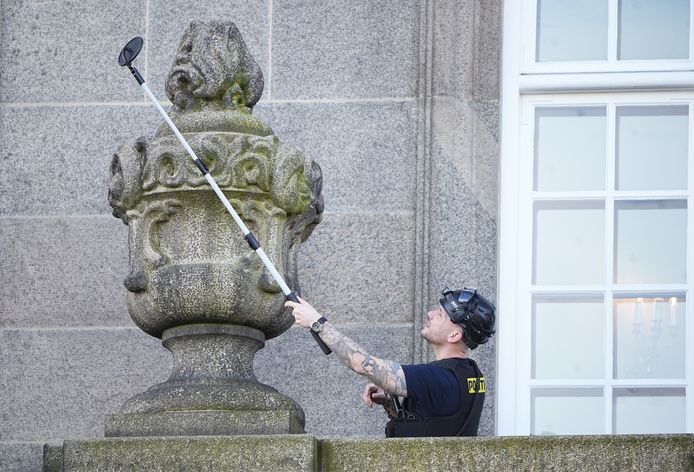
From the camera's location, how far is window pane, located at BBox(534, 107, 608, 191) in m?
9.60

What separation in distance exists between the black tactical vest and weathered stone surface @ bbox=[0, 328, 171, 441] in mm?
2288

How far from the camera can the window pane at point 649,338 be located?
30.5ft

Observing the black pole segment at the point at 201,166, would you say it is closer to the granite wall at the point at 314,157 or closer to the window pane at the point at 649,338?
the granite wall at the point at 314,157

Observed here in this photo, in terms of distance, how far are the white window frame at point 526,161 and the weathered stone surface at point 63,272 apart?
1778 mm

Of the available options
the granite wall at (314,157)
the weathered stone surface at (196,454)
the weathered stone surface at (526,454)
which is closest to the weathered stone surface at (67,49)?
the granite wall at (314,157)

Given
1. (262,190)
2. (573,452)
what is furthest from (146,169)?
(573,452)

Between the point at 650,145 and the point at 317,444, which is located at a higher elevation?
the point at 650,145

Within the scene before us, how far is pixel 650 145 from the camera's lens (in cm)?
960

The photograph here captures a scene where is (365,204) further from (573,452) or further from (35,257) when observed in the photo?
(573,452)

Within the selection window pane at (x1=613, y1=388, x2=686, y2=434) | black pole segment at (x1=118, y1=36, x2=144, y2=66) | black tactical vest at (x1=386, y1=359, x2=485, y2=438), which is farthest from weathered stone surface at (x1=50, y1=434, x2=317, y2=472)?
window pane at (x1=613, y1=388, x2=686, y2=434)

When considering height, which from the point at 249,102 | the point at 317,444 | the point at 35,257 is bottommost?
the point at 317,444

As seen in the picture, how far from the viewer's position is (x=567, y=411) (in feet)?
30.5

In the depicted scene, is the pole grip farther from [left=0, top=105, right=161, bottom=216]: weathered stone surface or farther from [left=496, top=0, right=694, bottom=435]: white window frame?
[left=0, top=105, right=161, bottom=216]: weathered stone surface

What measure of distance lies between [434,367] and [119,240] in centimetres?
269
